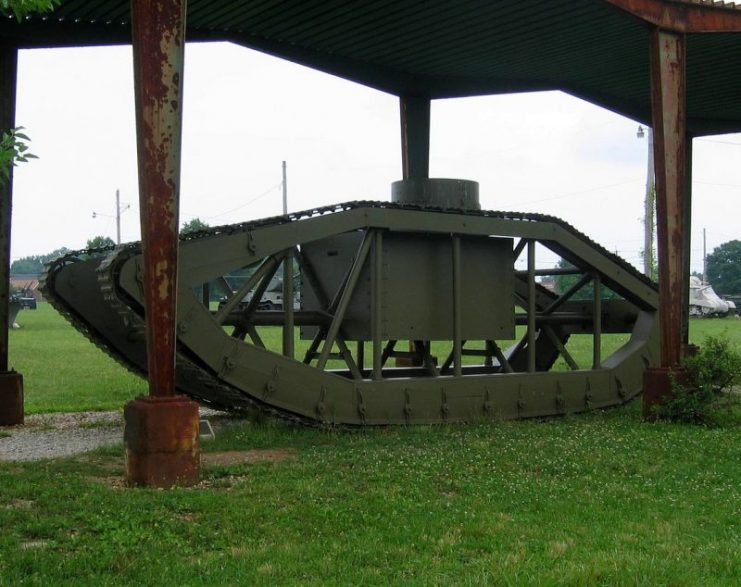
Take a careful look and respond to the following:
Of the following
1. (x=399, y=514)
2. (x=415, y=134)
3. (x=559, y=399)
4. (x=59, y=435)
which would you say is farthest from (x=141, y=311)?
(x=415, y=134)

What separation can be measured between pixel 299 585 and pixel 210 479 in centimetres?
343

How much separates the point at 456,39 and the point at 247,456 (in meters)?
8.54

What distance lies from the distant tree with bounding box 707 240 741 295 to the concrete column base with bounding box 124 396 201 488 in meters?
105

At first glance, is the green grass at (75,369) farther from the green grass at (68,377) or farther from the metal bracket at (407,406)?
the metal bracket at (407,406)

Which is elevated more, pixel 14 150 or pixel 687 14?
pixel 687 14

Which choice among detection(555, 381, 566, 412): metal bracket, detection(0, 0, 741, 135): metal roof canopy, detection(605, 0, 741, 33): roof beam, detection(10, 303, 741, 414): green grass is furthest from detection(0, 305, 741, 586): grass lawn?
detection(0, 0, 741, 135): metal roof canopy

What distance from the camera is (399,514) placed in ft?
24.8

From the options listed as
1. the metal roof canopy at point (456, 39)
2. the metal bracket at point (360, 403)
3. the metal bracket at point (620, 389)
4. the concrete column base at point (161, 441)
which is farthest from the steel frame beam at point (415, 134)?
the concrete column base at point (161, 441)

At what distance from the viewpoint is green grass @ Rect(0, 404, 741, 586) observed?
6.00 meters

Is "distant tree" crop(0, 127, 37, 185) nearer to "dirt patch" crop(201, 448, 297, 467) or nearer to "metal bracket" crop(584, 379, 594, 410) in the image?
"dirt patch" crop(201, 448, 297, 467)

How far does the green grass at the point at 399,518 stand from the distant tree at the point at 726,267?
335ft

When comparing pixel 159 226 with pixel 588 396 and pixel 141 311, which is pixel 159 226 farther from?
Answer: pixel 588 396

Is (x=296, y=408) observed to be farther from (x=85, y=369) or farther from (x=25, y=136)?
(x=85, y=369)

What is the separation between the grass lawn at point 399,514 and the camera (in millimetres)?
6016
